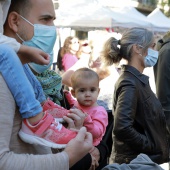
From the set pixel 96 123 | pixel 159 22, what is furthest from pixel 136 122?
pixel 159 22

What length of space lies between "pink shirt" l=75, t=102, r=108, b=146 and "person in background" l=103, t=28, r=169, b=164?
432mm

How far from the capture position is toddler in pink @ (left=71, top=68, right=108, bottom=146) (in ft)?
9.09

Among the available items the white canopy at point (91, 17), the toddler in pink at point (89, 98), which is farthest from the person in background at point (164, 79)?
the white canopy at point (91, 17)

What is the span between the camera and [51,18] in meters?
2.02

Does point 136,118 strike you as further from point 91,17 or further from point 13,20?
point 91,17

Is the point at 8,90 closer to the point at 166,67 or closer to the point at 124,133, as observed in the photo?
the point at 124,133

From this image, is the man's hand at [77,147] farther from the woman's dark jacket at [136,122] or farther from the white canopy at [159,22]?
the white canopy at [159,22]

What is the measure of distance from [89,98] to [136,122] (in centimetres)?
58

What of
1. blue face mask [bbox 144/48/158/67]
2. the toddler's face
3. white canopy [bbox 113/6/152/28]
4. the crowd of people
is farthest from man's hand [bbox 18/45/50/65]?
white canopy [bbox 113/6/152/28]

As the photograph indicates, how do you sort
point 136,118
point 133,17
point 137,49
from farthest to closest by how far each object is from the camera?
1. point 133,17
2. point 137,49
3. point 136,118

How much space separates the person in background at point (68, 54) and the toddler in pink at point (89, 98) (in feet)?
16.9

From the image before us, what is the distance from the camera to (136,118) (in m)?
3.42

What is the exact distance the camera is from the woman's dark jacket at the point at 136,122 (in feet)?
10.9

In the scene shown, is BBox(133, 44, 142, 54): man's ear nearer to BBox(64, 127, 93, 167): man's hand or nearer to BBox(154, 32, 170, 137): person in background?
BBox(154, 32, 170, 137): person in background
